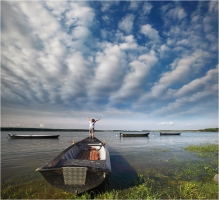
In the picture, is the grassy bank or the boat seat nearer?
the grassy bank

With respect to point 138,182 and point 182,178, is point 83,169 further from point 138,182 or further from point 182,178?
point 182,178

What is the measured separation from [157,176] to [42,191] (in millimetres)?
7333

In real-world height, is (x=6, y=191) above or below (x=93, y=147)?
below

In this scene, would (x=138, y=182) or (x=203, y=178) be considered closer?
(x=138, y=182)

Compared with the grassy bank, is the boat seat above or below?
above

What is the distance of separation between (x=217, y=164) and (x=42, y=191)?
49.1ft

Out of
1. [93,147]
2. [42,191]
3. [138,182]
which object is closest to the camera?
[42,191]

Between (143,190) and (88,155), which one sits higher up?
(88,155)

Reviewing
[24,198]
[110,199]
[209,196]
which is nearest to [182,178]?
[209,196]

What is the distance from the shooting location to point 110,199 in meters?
5.99

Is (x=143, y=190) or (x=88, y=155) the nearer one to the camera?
(x=143, y=190)

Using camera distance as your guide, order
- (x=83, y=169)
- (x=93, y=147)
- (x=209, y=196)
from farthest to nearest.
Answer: (x=93, y=147)
(x=209, y=196)
(x=83, y=169)

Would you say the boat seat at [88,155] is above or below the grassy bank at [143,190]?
above

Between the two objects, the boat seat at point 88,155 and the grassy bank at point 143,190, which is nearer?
the grassy bank at point 143,190
